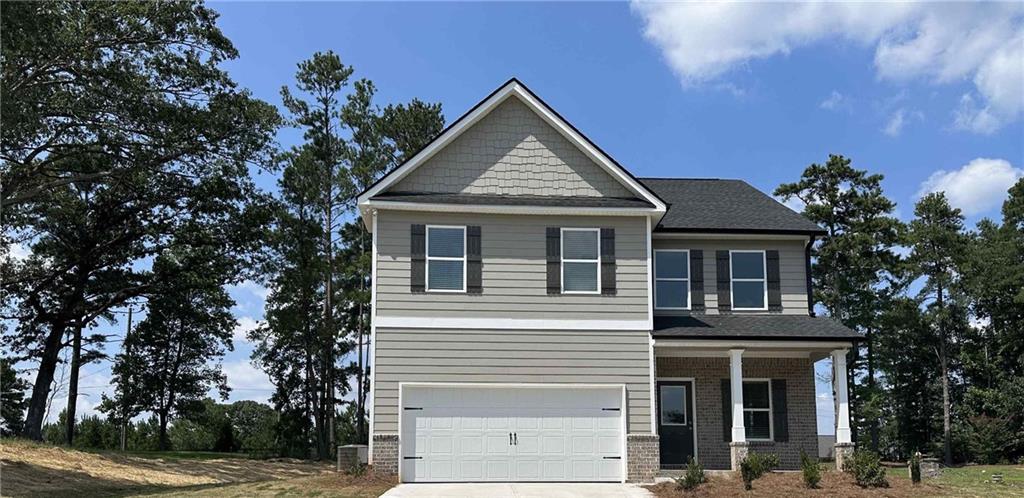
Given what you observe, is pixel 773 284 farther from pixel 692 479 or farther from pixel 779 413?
pixel 692 479

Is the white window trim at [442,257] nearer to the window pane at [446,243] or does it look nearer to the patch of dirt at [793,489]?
the window pane at [446,243]


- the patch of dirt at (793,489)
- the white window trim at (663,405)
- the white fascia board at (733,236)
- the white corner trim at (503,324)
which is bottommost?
the patch of dirt at (793,489)

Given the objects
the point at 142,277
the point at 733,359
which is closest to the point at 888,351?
the point at 733,359

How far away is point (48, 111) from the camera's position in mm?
21656

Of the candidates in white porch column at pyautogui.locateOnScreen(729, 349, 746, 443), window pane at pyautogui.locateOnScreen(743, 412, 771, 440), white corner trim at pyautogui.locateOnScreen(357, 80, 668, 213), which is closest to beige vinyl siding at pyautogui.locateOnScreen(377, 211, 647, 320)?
white corner trim at pyautogui.locateOnScreen(357, 80, 668, 213)

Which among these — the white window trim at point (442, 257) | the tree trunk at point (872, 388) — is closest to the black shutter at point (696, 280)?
the white window trim at point (442, 257)

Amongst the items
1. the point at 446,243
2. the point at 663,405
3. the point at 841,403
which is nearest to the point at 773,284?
the point at 841,403

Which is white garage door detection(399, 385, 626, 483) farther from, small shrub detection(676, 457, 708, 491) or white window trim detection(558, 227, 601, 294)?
small shrub detection(676, 457, 708, 491)

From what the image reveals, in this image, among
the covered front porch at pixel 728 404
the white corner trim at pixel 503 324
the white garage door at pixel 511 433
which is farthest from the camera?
the covered front porch at pixel 728 404

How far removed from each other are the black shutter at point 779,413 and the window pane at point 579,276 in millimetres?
5542

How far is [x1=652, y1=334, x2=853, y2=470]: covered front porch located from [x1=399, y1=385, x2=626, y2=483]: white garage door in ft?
7.87

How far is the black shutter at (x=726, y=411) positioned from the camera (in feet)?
67.1

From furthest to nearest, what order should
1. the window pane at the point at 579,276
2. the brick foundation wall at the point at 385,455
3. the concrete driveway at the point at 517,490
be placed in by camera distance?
the window pane at the point at 579,276, the brick foundation wall at the point at 385,455, the concrete driveway at the point at 517,490

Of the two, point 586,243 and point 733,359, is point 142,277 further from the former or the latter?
point 733,359
